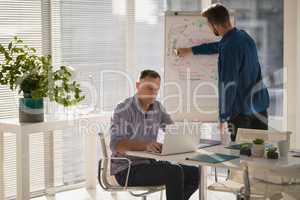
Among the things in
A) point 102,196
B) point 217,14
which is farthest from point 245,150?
point 102,196

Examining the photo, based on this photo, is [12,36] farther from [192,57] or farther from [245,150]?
[245,150]

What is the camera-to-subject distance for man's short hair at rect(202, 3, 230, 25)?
15.2ft

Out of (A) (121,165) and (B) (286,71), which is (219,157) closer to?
(A) (121,165)

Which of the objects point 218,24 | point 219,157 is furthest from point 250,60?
point 219,157

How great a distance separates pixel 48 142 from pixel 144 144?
5.82 feet

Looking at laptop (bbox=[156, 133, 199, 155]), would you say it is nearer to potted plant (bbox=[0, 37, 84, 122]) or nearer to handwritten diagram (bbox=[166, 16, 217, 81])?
potted plant (bbox=[0, 37, 84, 122])

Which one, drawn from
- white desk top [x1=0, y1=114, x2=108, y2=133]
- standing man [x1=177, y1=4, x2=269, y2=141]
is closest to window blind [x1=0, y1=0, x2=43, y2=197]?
white desk top [x1=0, y1=114, x2=108, y2=133]

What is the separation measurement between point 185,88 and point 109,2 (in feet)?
4.32

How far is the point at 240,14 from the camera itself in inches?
236

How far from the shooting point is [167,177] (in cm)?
403

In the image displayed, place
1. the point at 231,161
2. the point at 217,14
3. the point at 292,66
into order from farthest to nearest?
1. the point at 292,66
2. the point at 217,14
3. the point at 231,161

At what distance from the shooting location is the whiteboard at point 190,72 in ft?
17.9

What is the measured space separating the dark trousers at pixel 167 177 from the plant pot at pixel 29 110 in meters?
1.04

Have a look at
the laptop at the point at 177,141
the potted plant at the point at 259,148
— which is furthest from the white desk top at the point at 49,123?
the potted plant at the point at 259,148
